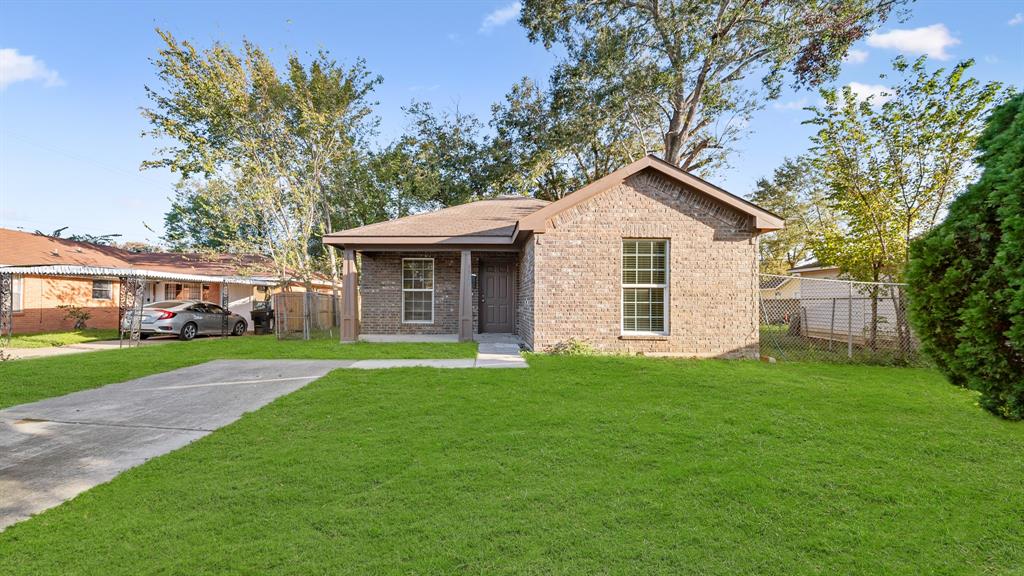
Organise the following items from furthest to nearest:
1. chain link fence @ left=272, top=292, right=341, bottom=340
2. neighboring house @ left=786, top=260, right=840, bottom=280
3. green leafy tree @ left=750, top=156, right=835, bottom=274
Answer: green leafy tree @ left=750, top=156, right=835, bottom=274, neighboring house @ left=786, top=260, right=840, bottom=280, chain link fence @ left=272, top=292, right=341, bottom=340

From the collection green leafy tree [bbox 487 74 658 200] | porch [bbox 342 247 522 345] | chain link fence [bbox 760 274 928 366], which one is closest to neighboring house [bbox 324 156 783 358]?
chain link fence [bbox 760 274 928 366]

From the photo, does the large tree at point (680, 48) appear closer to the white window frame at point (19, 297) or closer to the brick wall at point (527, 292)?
the brick wall at point (527, 292)

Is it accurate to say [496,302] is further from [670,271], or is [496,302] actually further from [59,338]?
[59,338]

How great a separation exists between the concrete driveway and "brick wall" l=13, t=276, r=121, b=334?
13.1 m

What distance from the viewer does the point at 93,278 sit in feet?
56.8

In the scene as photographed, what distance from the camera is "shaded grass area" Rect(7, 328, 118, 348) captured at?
1351 centimetres

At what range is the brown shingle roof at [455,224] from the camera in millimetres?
12820

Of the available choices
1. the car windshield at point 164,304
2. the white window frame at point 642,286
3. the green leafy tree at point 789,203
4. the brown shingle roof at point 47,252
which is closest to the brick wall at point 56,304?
the brown shingle roof at point 47,252

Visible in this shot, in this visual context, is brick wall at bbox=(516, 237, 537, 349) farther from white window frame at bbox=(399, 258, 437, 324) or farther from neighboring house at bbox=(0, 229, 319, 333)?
neighboring house at bbox=(0, 229, 319, 333)

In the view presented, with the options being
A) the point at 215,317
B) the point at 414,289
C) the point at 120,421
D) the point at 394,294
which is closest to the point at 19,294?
the point at 215,317

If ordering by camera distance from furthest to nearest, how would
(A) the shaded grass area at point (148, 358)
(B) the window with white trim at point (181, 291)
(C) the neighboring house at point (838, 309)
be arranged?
(B) the window with white trim at point (181, 291)
(C) the neighboring house at point (838, 309)
(A) the shaded grass area at point (148, 358)

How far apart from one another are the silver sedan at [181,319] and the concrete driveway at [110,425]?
812 cm

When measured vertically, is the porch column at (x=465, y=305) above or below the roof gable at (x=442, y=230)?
below

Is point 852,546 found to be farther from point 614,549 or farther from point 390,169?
point 390,169
